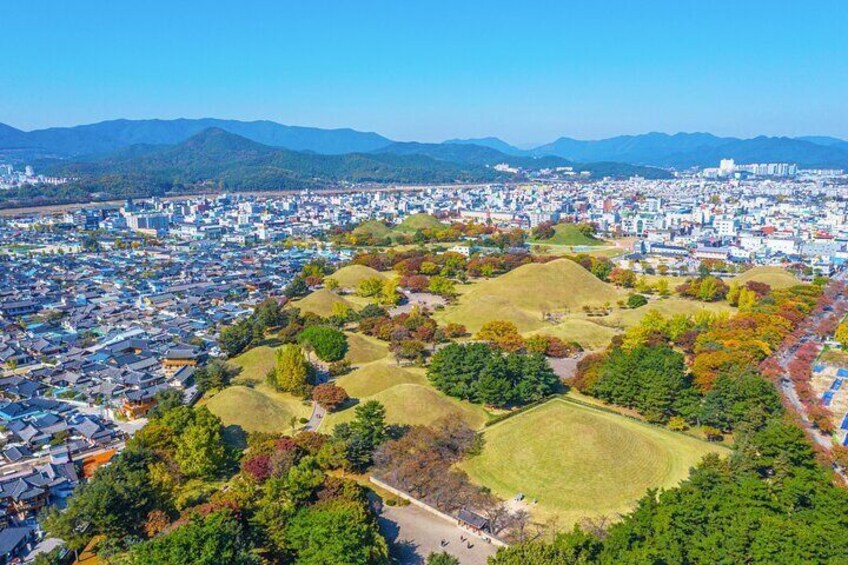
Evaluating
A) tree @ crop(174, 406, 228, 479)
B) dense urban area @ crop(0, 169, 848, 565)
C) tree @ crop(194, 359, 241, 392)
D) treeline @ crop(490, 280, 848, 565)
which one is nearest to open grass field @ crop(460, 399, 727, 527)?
dense urban area @ crop(0, 169, 848, 565)

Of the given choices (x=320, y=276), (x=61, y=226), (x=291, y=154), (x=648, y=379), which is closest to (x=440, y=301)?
(x=320, y=276)

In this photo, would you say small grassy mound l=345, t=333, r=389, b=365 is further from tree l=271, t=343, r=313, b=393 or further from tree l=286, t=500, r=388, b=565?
tree l=286, t=500, r=388, b=565

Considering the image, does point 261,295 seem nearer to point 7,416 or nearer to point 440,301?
point 440,301

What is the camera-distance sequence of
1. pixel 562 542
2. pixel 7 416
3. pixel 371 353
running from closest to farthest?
pixel 562 542
pixel 7 416
pixel 371 353

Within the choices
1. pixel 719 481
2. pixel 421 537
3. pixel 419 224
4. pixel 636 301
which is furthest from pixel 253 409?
pixel 419 224

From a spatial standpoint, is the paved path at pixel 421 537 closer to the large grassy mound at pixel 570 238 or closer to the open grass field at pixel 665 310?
the open grass field at pixel 665 310

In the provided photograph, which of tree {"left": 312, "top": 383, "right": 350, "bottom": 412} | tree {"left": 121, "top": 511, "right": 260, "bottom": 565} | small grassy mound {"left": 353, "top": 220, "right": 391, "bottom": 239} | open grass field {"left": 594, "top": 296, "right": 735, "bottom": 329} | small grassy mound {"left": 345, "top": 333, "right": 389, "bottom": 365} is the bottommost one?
open grass field {"left": 594, "top": 296, "right": 735, "bottom": 329}

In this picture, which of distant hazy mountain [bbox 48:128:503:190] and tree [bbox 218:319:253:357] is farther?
distant hazy mountain [bbox 48:128:503:190]

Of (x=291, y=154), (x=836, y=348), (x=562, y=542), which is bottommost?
(x=836, y=348)
